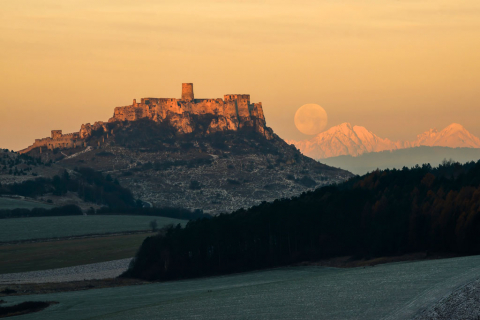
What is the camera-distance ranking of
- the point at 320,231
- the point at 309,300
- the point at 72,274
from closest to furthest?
the point at 309,300, the point at 320,231, the point at 72,274

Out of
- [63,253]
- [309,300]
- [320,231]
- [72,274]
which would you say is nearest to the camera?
[309,300]

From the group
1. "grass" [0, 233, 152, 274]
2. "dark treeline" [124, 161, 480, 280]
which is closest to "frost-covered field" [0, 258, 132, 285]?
"grass" [0, 233, 152, 274]

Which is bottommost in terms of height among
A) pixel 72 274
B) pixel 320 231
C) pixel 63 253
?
pixel 72 274

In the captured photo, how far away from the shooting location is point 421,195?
12850cm

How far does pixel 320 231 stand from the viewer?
122938 mm

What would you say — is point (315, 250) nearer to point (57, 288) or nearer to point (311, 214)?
point (311, 214)

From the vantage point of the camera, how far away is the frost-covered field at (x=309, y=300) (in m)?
54.2

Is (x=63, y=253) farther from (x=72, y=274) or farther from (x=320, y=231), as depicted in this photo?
(x=320, y=231)

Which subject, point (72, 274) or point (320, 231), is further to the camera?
point (72, 274)

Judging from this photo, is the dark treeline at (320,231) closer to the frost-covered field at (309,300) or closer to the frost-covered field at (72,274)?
the frost-covered field at (72,274)

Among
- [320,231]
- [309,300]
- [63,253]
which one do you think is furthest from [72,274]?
[309,300]

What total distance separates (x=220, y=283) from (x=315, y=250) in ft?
97.0

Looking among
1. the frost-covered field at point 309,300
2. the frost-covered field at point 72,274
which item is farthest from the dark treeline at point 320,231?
the frost-covered field at point 309,300

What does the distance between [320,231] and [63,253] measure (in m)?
61.3
